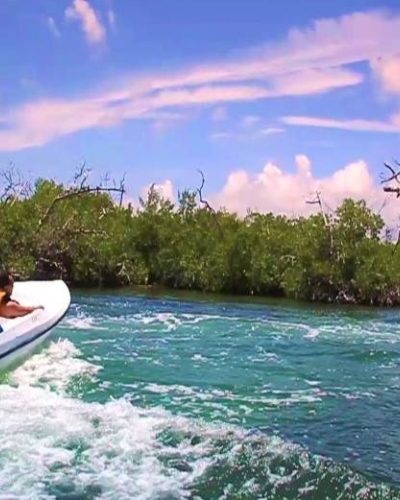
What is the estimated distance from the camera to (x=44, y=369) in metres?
10.6

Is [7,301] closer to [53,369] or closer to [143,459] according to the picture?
[53,369]

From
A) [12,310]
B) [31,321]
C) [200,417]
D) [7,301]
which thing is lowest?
[200,417]

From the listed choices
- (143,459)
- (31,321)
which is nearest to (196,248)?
(31,321)

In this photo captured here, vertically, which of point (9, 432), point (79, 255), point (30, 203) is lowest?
point (9, 432)

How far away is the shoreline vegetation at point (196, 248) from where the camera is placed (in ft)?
88.2

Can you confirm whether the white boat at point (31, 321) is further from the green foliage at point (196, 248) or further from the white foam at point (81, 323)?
the green foliage at point (196, 248)

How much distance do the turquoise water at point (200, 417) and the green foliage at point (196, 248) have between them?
1205 cm

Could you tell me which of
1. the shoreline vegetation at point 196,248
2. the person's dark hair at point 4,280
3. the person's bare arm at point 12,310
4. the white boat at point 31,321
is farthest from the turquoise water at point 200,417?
the shoreline vegetation at point 196,248

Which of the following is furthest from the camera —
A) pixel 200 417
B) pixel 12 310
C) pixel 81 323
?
pixel 81 323

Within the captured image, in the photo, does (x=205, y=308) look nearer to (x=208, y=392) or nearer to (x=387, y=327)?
(x=387, y=327)

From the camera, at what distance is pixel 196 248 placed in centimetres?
3253

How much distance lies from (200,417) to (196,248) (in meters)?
24.2

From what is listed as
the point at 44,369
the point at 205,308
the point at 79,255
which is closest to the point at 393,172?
the point at 44,369

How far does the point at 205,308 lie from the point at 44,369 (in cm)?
1184
